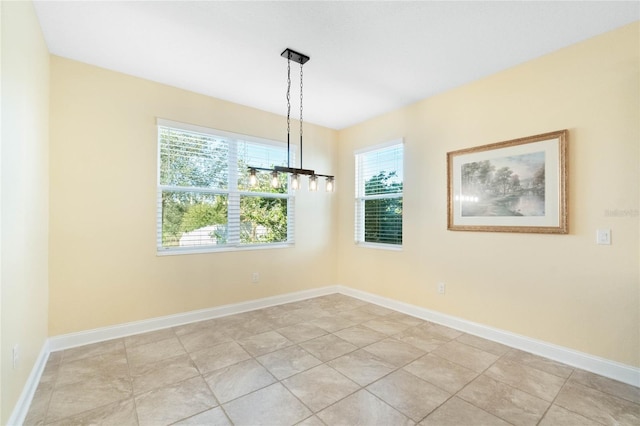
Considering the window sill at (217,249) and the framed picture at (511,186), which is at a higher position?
the framed picture at (511,186)

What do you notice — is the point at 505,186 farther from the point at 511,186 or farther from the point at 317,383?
the point at 317,383

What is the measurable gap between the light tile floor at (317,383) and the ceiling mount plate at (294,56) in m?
2.83

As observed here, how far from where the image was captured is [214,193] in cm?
379

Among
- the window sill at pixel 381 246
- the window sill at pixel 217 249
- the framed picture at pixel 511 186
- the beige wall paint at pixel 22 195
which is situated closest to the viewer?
the beige wall paint at pixel 22 195

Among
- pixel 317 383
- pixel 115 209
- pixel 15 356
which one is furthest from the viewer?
pixel 115 209

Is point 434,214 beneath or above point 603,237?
above

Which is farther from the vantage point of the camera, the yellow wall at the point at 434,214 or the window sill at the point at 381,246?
the window sill at the point at 381,246

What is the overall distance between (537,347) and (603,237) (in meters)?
1.17

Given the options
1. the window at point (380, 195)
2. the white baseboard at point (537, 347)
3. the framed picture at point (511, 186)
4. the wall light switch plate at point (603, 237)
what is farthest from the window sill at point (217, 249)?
the wall light switch plate at point (603, 237)

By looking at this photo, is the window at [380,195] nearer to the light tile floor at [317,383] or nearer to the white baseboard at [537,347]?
the white baseboard at [537,347]

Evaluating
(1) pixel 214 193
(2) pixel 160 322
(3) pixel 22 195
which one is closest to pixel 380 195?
(1) pixel 214 193

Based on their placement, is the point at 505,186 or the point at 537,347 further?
the point at 505,186

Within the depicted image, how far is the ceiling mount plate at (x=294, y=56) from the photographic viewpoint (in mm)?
2734

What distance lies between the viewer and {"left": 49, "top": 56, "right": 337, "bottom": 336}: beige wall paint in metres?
2.87
